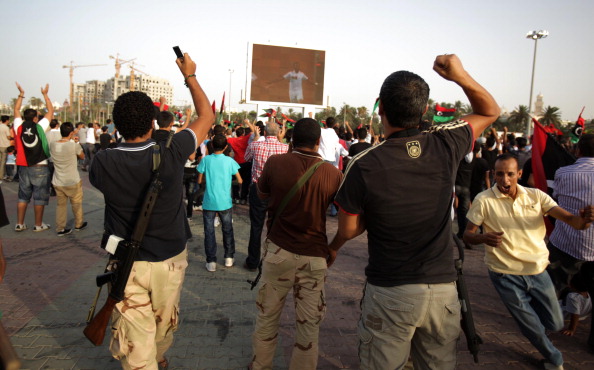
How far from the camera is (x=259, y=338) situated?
3.19 metres

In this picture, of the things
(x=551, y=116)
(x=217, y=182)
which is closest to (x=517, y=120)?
(x=551, y=116)

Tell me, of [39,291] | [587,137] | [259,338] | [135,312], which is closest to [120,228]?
[135,312]

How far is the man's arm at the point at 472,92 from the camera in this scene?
2.25 m

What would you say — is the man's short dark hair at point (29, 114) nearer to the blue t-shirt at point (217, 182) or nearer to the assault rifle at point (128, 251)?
the blue t-shirt at point (217, 182)

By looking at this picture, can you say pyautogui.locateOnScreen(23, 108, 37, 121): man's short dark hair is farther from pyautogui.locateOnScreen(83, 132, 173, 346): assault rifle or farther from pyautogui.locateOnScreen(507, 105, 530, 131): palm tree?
pyautogui.locateOnScreen(507, 105, 530, 131): palm tree

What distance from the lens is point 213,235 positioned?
605cm

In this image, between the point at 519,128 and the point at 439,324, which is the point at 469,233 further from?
the point at 519,128

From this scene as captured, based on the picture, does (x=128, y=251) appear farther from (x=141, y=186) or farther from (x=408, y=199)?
(x=408, y=199)

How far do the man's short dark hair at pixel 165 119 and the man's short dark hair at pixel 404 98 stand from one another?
13.0ft

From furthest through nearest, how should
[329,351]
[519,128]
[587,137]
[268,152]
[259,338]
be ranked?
→ [519,128]
[268,152]
[587,137]
[329,351]
[259,338]

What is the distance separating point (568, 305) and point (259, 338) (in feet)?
11.5

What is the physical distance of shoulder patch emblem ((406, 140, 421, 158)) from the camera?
215 cm

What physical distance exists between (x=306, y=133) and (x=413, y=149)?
4.49 ft

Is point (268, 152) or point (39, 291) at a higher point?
point (268, 152)
